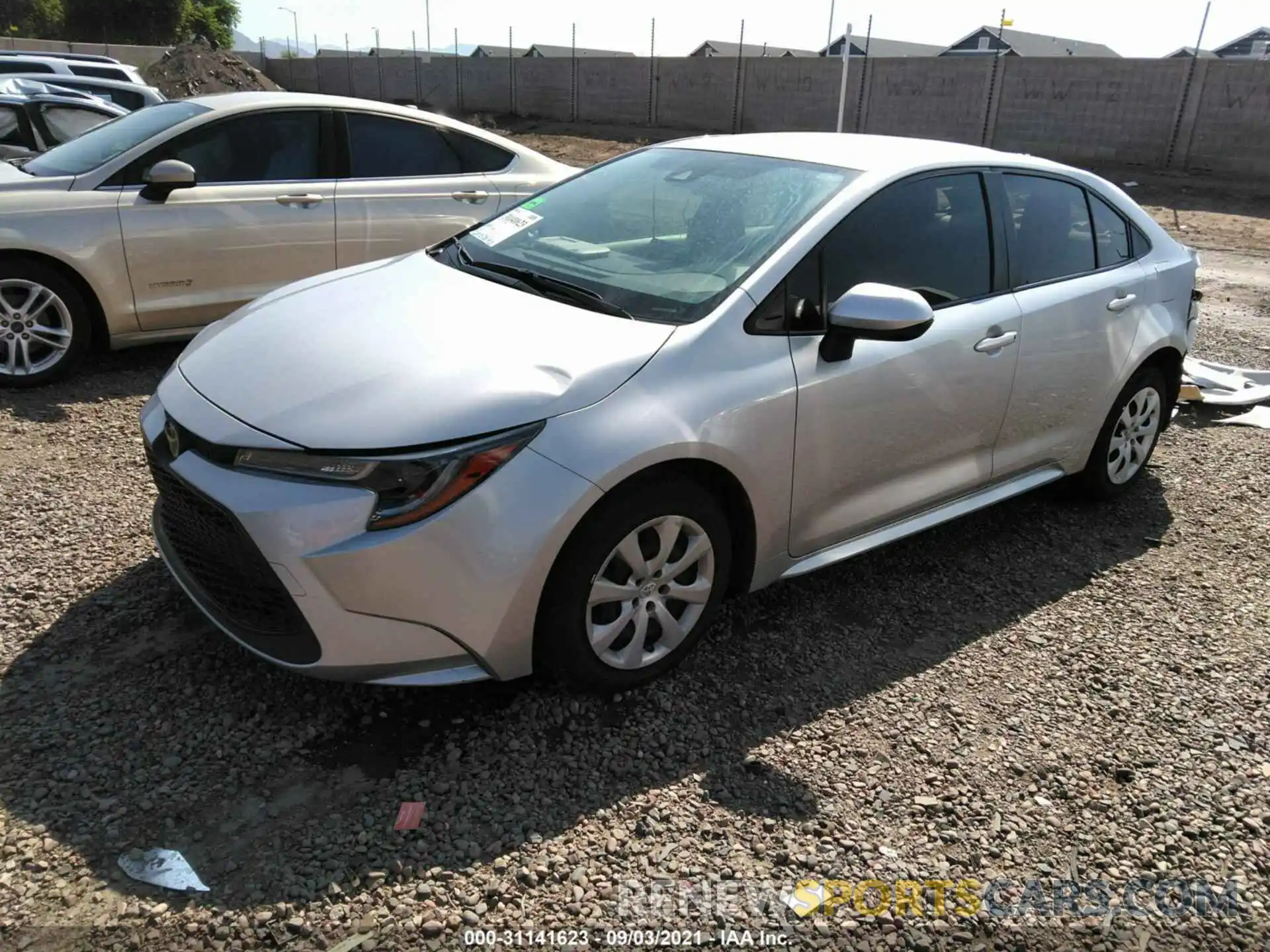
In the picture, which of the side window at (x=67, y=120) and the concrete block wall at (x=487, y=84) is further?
the concrete block wall at (x=487, y=84)

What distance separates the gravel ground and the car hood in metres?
0.90

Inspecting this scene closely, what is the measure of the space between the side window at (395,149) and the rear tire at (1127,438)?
4.29 meters

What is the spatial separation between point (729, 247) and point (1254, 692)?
2.39m

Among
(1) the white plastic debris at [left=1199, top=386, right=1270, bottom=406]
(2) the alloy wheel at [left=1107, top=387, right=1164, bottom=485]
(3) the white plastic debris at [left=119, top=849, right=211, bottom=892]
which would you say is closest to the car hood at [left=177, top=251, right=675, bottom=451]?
(3) the white plastic debris at [left=119, top=849, right=211, bottom=892]

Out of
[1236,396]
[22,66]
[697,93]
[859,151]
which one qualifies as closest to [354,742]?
[859,151]

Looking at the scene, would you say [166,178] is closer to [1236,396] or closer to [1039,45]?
[1236,396]

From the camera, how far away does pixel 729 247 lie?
3344mm

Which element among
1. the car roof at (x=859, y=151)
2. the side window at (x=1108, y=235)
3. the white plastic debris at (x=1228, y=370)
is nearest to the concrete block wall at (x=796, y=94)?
the white plastic debris at (x=1228, y=370)

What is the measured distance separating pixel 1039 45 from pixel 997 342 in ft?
209

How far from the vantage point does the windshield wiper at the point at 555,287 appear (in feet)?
10.3

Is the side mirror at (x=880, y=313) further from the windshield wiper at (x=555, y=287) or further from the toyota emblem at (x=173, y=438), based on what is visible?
the toyota emblem at (x=173, y=438)

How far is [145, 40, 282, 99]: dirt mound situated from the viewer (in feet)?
77.0

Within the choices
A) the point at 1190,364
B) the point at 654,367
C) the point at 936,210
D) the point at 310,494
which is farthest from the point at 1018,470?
the point at 1190,364

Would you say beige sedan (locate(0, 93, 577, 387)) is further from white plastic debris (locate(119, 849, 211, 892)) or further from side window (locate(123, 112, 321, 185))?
white plastic debris (locate(119, 849, 211, 892))
